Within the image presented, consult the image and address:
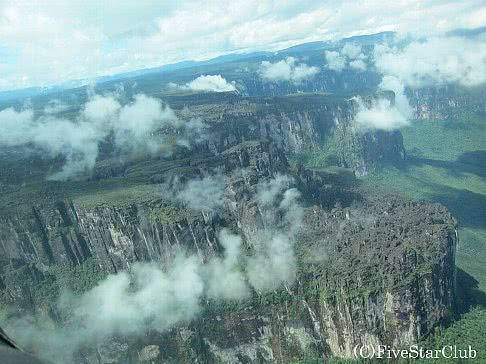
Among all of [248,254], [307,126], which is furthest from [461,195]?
[248,254]

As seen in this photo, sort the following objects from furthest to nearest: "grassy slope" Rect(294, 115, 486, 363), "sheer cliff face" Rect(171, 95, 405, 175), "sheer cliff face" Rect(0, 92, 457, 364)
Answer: "sheer cliff face" Rect(171, 95, 405, 175), "sheer cliff face" Rect(0, 92, 457, 364), "grassy slope" Rect(294, 115, 486, 363)

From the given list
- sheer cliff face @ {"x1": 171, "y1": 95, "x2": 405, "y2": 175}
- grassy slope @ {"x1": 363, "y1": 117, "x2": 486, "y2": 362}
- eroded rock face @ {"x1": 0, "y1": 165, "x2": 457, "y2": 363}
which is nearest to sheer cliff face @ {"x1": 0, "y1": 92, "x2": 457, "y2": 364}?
eroded rock face @ {"x1": 0, "y1": 165, "x2": 457, "y2": 363}

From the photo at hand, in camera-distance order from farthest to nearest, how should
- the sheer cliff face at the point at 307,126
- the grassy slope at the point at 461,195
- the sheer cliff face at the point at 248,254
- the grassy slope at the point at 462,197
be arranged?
1. the sheer cliff face at the point at 307,126
2. the sheer cliff face at the point at 248,254
3. the grassy slope at the point at 462,197
4. the grassy slope at the point at 461,195

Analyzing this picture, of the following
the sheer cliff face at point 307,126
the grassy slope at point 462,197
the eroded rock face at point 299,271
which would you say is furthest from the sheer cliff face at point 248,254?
the sheer cliff face at point 307,126

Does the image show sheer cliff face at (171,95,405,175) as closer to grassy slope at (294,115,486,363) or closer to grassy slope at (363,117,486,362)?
grassy slope at (294,115,486,363)

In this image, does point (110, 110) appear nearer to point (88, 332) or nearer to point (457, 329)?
point (88, 332)

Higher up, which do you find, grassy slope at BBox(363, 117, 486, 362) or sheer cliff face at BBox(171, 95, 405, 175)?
sheer cliff face at BBox(171, 95, 405, 175)

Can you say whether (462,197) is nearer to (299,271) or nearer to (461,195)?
(461,195)

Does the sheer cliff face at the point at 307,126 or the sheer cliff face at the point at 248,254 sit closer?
the sheer cliff face at the point at 248,254

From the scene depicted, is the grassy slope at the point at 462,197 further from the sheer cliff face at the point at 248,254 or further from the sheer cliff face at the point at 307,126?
the sheer cliff face at the point at 307,126
